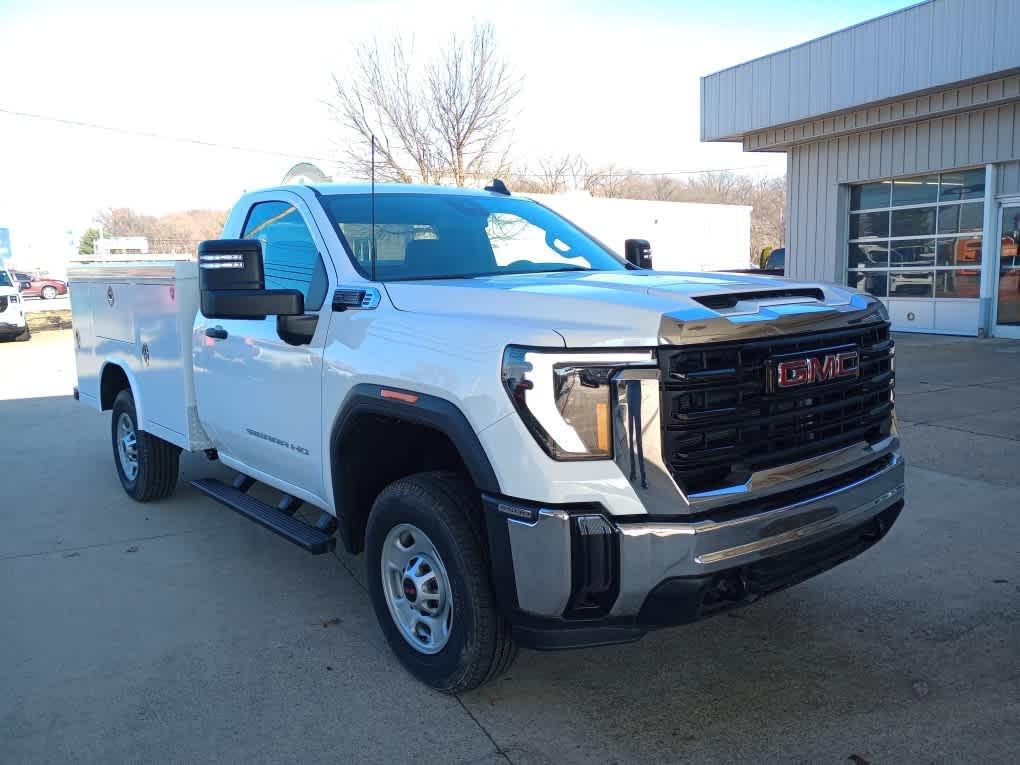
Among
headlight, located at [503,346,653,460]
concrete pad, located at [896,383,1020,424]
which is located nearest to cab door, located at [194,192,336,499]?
headlight, located at [503,346,653,460]

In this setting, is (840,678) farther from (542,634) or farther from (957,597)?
(542,634)

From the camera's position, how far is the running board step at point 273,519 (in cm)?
389

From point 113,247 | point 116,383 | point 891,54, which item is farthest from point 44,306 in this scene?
point 116,383

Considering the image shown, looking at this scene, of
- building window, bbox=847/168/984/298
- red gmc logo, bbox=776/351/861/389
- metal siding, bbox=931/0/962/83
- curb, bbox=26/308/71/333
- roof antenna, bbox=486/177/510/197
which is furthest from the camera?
curb, bbox=26/308/71/333

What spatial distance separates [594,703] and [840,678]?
Result: 0.97 metres

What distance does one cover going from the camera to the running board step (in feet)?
12.8

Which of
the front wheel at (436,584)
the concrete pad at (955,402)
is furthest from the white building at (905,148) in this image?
the front wheel at (436,584)

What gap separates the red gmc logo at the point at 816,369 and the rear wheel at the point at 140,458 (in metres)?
4.37

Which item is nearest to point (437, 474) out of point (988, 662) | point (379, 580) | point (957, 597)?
point (379, 580)

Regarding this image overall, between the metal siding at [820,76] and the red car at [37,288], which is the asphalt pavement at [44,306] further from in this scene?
the metal siding at [820,76]

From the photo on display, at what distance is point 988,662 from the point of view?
350cm

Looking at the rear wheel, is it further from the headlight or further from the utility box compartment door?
the headlight

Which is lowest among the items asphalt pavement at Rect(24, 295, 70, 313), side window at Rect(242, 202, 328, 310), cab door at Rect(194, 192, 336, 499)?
asphalt pavement at Rect(24, 295, 70, 313)

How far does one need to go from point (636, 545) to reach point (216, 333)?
9.25ft
